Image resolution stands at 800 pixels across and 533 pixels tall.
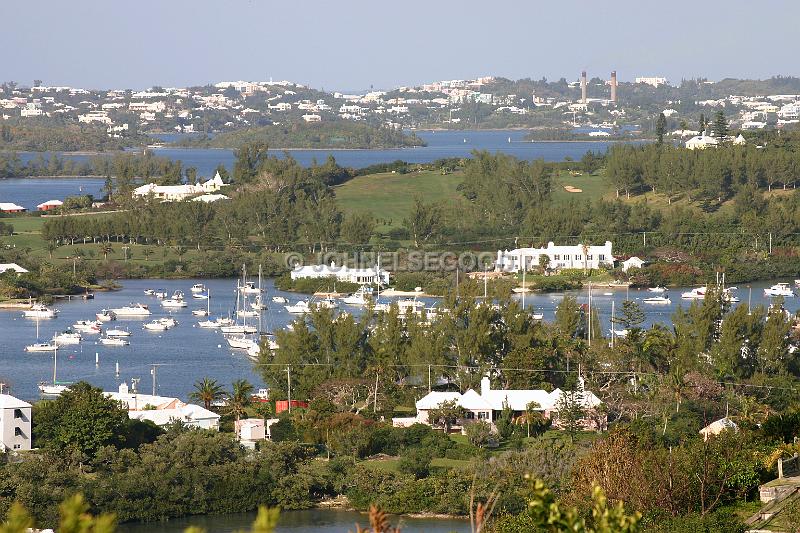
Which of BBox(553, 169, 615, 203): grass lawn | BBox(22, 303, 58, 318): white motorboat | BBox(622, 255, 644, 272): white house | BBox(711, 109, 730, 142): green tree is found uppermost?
BBox(711, 109, 730, 142): green tree

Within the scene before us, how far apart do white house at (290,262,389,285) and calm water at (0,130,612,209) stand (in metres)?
21.4

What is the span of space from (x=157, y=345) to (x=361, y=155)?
7580 centimetres

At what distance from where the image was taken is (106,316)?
35688 millimetres

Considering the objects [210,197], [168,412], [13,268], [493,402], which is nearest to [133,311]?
[13,268]

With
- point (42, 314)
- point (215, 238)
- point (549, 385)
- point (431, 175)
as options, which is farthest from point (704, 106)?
point (549, 385)

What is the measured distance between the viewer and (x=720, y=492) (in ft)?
48.8

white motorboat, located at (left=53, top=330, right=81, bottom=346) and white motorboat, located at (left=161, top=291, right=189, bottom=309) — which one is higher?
white motorboat, located at (left=53, top=330, right=81, bottom=346)

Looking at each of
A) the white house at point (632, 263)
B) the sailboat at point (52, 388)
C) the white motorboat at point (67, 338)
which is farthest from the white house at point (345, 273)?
the sailboat at point (52, 388)

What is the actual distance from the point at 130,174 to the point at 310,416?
1643 inches

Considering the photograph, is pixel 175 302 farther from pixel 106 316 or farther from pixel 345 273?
pixel 345 273

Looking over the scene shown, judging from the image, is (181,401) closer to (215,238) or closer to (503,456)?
(503,456)

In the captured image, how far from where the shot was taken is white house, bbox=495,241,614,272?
4403 centimetres

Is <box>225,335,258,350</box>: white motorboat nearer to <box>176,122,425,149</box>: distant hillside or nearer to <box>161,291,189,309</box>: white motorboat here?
<box>161,291,189,309</box>: white motorboat

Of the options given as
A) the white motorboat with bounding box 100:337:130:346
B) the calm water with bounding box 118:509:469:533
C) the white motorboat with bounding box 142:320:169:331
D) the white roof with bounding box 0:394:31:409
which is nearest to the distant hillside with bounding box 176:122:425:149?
the white motorboat with bounding box 142:320:169:331
